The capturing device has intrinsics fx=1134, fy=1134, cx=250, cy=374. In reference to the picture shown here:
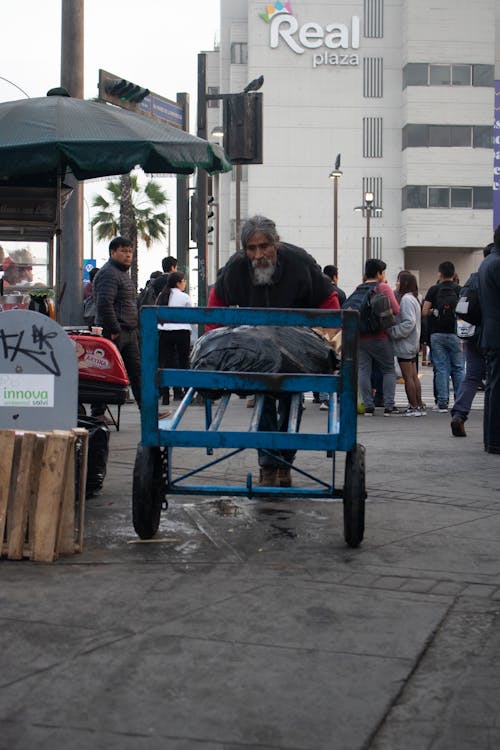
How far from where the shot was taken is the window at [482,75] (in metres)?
55.7

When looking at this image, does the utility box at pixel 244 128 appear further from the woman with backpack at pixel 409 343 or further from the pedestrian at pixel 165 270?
the woman with backpack at pixel 409 343

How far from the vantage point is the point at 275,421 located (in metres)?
6.98

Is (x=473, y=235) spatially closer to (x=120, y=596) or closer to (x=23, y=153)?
(x=23, y=153)

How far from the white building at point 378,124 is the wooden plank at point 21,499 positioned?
168 feet

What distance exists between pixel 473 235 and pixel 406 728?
5382cm

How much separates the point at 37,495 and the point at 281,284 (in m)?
2.25

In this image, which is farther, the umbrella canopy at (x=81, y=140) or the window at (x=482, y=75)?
the window at (x=482, y=75)

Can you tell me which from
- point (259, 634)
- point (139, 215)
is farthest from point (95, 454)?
point (139, 215)

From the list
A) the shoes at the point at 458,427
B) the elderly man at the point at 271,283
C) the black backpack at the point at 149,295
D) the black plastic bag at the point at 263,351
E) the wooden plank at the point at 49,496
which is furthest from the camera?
the black backpack at the point at 149,295

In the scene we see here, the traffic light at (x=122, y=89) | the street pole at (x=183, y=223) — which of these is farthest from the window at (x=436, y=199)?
the traffic light at (x=122, y=89)

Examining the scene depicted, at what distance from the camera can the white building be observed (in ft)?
182

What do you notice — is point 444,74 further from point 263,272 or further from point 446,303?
point 263,272

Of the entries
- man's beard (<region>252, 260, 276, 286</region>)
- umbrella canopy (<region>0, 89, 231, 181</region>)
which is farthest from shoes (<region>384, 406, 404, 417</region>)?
man's beard (<region>252, 260, 276, 286</region>)

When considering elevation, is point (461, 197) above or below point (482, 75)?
below
